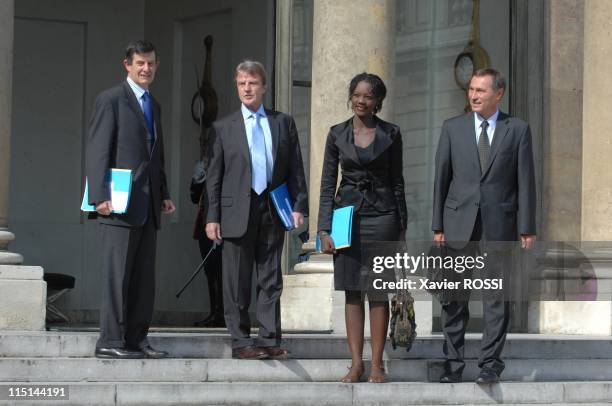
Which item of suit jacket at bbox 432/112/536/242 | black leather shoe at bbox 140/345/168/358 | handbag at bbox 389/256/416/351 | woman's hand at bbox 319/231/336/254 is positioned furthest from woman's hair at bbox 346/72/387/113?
black leather shoe at bbox 140/345/168/358

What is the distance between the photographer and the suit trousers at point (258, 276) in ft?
32.4

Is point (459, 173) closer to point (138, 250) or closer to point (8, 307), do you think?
point (138, 250)

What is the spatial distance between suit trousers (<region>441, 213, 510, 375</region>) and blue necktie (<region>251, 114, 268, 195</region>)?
1281 millimetres

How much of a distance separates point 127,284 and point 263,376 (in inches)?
39.7

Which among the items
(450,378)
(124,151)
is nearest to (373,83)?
(124,151)

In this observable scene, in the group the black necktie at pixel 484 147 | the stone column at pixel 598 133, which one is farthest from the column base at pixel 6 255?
the stone column at pixel 598 133

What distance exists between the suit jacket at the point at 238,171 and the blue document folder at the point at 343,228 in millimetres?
249

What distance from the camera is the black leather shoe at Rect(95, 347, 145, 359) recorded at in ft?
31.5

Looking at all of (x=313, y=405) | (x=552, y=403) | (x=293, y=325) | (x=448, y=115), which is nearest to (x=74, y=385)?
(x=313, y=405)

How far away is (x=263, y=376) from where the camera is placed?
982 cm

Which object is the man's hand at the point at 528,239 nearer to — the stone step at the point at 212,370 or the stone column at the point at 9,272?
the stone step at the point at 212,370

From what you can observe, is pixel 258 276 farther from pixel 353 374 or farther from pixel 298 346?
pixel 353 374

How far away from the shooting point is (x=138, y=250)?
32.3 ft

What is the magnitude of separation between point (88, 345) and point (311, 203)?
3477 mm
